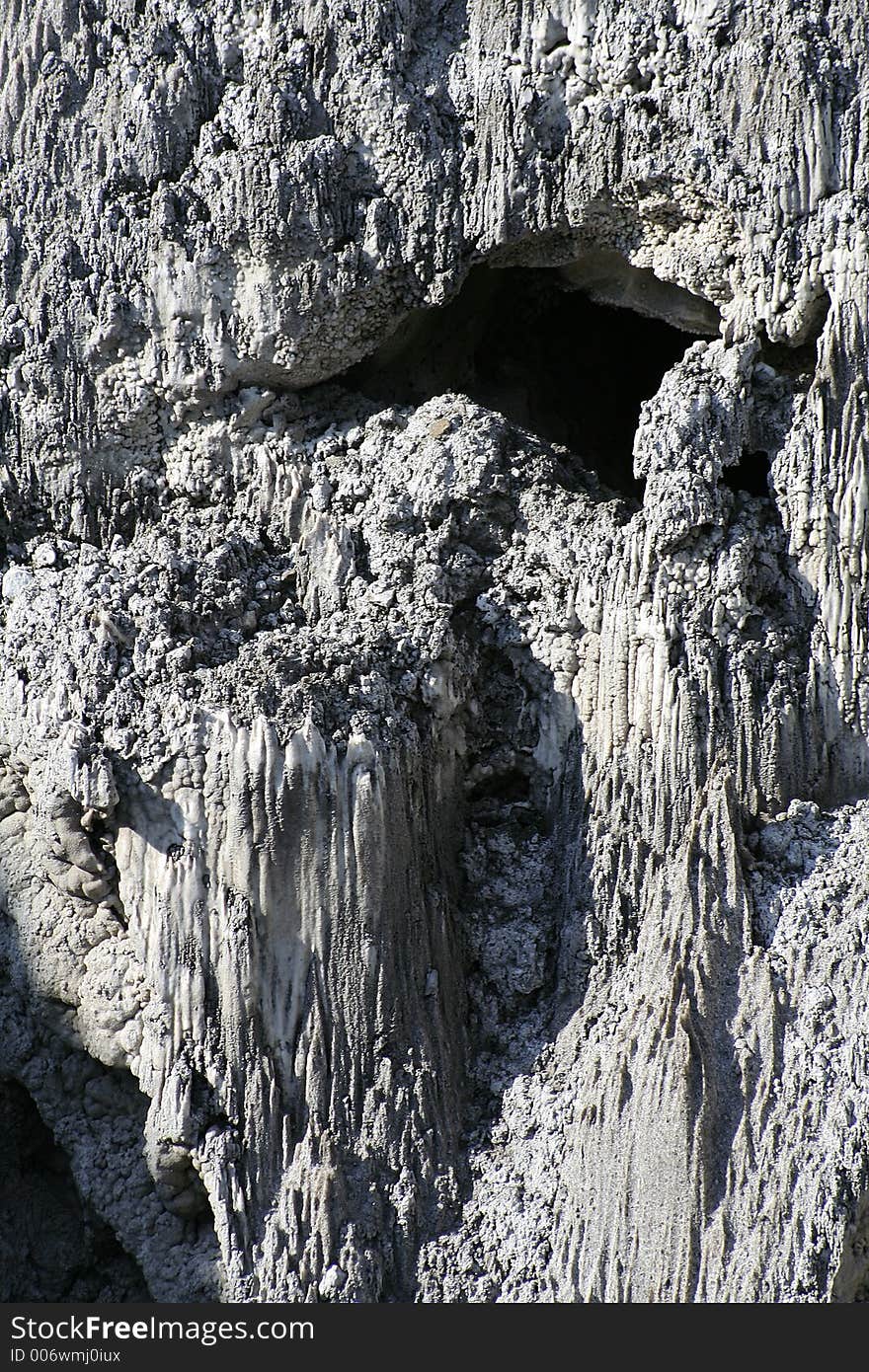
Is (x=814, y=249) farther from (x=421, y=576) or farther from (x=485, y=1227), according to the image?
(x=485, y=1227)

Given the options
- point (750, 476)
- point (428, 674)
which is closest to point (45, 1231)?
point (428, 674)

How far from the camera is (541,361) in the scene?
6965mm

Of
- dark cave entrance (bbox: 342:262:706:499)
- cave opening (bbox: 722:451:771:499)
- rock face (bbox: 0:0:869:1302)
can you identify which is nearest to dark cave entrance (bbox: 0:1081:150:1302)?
rock face (bbox: 0:0:869:1302)

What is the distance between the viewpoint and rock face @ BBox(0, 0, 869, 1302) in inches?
223

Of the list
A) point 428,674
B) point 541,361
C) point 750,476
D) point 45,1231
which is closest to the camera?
point 428,674

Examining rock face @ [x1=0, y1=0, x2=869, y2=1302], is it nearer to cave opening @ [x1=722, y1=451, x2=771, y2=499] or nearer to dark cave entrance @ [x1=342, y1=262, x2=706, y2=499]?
cave opening @ [x1=722, y1=451, x2=771, y2=499]

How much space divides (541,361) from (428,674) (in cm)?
153

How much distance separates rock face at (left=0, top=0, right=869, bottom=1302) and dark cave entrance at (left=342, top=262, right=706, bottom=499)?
6.4 inches

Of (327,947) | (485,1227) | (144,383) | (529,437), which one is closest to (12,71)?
(144,383)

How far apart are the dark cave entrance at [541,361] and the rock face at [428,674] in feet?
0.53

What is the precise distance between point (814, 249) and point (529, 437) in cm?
109

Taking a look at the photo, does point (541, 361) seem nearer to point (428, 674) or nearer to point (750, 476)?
point (750, 476)

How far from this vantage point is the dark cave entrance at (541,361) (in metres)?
6.64

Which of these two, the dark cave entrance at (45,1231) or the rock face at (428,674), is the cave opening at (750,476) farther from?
the dark cave entrance at (45,1231)
